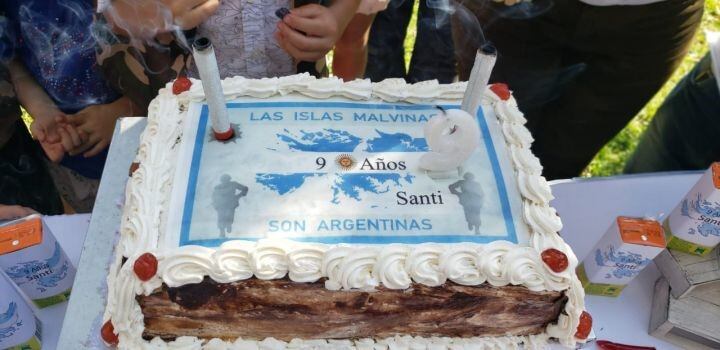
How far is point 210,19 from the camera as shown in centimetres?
210

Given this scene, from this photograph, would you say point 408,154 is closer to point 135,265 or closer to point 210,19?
point 135,265

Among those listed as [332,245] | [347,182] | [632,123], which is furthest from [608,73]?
[332,245]

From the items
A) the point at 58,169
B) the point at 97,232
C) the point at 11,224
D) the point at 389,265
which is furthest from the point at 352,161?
the point at 58,169

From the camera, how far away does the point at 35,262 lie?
1.61 meters

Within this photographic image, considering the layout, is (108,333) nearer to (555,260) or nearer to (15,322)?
(15,322)

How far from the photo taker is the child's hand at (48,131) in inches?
88.4

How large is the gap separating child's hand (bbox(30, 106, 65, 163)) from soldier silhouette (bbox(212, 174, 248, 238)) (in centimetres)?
102

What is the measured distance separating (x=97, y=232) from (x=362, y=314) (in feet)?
2.83

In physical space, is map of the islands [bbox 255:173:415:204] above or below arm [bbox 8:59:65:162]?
above

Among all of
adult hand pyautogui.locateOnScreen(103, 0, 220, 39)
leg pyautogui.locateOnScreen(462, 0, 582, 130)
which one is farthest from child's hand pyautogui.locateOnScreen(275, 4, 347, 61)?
leg pyautogui.locateOnScreen(462, 0, 582, 130)

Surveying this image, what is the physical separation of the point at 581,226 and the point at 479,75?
0.74 meters

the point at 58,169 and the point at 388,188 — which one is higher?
the point at 388,188

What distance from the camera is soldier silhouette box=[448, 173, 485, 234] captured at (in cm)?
157

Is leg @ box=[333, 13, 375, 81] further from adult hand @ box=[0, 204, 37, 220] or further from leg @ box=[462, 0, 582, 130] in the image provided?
adult hand @ box=[0, 204, 37, 220]
